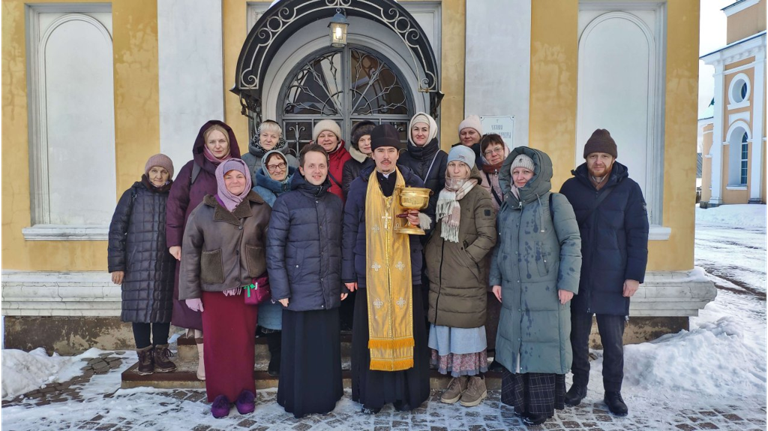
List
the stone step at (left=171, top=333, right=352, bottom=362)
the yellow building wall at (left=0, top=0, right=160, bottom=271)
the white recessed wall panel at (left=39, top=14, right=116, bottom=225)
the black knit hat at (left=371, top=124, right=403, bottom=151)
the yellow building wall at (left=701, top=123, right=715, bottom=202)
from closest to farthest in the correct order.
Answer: the black knit hat at (left=371, top=124, right=403, bottom=151), the stone step at (left=171, top=333, right=352, bottom=362), the yellow building wall at (left=0, top=0, right=160, bottom=271), the white recessed wall panel at (left=39, top=14, right=116, bottom=225), the yellow building wall at (left=701, top=123, right=715, bottom=202)

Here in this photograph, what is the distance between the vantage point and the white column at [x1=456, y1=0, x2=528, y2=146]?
17.6 ft

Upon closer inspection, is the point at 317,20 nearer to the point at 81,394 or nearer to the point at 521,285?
the point at 521,285

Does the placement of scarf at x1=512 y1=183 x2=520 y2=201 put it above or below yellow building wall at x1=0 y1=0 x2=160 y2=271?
below

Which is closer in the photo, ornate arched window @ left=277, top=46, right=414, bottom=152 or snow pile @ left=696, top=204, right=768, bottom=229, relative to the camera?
ornate arched window @ left=277, top=46, right=414, bottom=152

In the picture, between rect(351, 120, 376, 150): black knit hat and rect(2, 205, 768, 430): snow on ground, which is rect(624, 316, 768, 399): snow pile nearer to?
rect(2, 205, 768, 430): snow on ground

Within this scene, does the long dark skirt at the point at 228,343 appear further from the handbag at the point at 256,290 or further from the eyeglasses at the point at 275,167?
the eyeglasses at the point at 275,167

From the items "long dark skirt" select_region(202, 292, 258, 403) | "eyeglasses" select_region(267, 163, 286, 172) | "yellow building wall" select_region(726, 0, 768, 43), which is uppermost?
"yellow building wall" select_region(726, 0, 768, 43)

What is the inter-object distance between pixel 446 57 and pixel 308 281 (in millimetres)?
3206

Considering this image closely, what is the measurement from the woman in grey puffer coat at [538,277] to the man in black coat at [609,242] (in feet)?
0.97

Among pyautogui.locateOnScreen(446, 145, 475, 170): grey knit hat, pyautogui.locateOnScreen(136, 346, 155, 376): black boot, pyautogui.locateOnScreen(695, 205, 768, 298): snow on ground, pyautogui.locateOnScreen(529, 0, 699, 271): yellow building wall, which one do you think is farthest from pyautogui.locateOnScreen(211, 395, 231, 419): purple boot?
pyautogui.locateOnScreen(695, 205, 768, 298): snow on ground

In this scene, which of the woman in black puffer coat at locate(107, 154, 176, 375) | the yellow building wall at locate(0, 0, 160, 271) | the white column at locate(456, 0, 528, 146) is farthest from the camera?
the yellow building wall at locate(0, 0, 160, 271)

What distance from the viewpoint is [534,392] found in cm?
354

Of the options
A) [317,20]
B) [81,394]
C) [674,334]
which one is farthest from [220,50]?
[674,334]

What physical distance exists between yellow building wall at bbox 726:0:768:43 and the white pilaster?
86.8 ft
